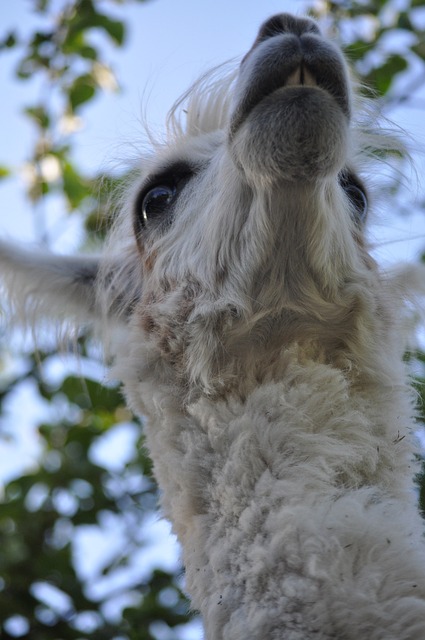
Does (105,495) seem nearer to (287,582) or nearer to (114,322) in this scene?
(114,322)

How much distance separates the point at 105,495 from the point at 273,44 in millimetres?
2702

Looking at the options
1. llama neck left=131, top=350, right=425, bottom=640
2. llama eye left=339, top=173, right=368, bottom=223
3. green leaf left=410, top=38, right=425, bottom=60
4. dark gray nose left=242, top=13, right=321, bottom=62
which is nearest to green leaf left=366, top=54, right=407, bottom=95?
green leaf left=410, top=38, right=425, bottom=60

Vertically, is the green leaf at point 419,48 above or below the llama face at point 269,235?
above

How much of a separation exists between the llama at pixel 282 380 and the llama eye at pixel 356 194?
2 cm

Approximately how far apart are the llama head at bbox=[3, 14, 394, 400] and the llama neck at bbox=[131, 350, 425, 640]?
125mm

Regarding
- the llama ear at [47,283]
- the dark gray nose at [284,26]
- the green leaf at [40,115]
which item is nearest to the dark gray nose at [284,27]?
the dark gray nose at [284,26]

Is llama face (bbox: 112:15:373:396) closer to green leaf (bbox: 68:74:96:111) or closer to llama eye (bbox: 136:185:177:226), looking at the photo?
llama eye (bbox: 136:185:177:226)

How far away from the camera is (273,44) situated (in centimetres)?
222

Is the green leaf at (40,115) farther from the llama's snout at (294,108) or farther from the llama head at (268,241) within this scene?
the llama's snout at (294,108)

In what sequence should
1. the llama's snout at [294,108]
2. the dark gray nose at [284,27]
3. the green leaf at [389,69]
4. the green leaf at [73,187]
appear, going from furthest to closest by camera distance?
the green leaf at [73,187], the green leaf at [389,69], the dark gray nose at [284,27], the llama's snout at [294,108]

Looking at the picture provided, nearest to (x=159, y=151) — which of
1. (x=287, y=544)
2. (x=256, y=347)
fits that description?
(x=256, y=347)

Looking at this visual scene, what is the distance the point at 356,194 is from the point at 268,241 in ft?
1.94

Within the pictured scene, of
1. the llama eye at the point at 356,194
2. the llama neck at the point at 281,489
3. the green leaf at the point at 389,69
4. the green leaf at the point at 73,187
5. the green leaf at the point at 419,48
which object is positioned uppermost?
the green leaf at the point at 419,48

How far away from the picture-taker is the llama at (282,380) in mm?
1888
